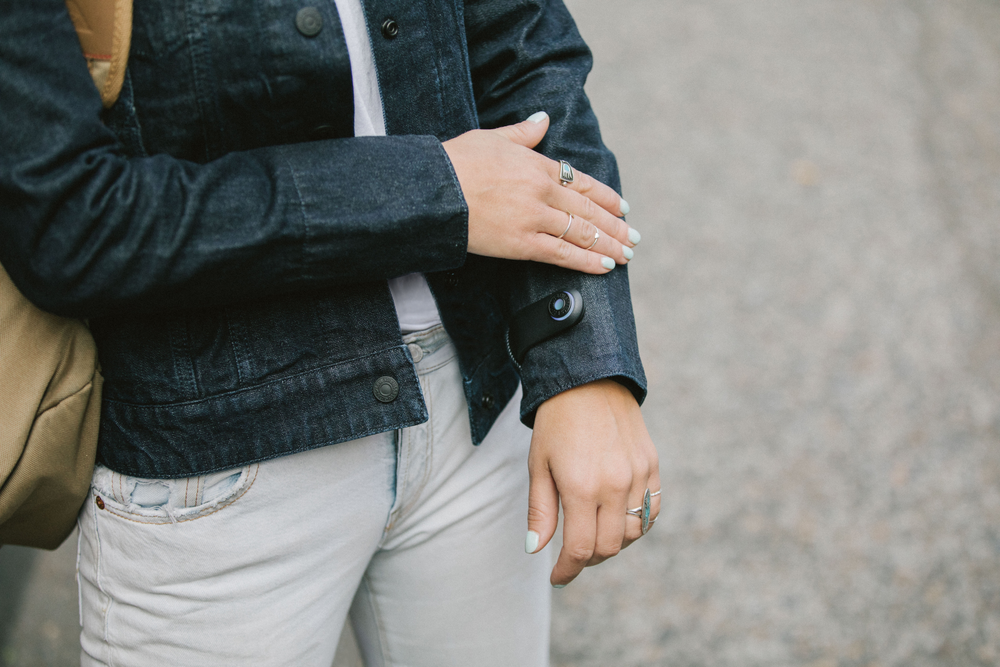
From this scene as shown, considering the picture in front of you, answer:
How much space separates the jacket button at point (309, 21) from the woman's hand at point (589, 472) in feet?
1.85

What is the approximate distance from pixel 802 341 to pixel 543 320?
241cm

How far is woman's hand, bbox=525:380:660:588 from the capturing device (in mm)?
963

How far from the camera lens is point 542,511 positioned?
1015 millimetres

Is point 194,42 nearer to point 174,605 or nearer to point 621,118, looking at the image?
point 174,605

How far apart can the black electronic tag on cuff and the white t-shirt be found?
0.12 metres

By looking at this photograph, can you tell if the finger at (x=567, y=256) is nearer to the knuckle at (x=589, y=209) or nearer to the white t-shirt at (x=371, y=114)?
the knuckle at (x=589, y=209)

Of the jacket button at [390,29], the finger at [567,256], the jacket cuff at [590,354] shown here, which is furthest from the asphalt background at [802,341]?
the jacket button at [390,29]

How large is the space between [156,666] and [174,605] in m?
0.09

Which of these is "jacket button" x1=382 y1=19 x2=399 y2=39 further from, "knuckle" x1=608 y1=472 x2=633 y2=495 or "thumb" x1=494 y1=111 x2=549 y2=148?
"knuckle" x1=608 y1=472 x2=633 y2=495

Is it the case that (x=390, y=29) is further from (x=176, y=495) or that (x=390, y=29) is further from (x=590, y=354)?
(x=176, y=495)

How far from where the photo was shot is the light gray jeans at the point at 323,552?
3.05 ft

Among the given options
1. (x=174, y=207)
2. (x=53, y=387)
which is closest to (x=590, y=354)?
(x=174, y=207)

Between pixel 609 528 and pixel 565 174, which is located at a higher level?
pixel 565 174

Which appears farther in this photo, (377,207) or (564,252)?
(564,252)
